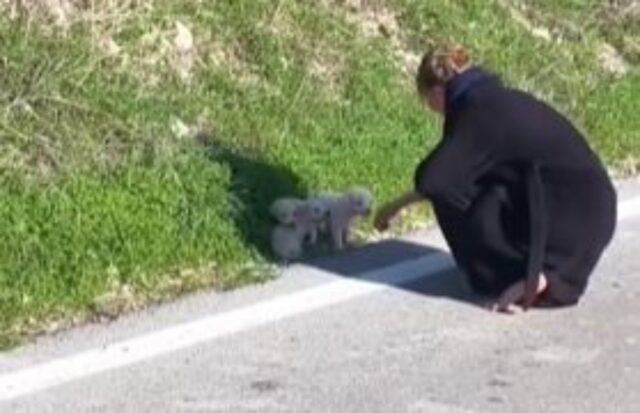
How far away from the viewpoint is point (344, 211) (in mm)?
7398

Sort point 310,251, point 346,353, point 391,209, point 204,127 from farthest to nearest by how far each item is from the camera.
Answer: point 204,127 < point 310,251 < point 391,209 < point 346,353

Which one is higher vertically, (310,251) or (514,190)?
(514,190)

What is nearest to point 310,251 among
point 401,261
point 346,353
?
point 401,261

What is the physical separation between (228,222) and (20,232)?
2.81 ft

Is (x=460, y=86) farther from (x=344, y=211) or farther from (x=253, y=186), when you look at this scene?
(x=253, y=186)

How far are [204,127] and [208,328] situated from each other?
68.0 inches

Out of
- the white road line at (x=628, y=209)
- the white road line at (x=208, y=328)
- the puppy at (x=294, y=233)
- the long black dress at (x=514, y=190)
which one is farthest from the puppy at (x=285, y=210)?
the white road line at (x=628, y=209)

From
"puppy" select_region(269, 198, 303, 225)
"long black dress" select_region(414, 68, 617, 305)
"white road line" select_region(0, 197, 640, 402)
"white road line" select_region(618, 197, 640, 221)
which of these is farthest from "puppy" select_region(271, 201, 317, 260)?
"white road line" select_region(618, 197, 640, 221)

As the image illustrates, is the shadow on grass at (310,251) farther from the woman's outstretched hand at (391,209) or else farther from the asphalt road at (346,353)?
the woman's outstretched hand at (391,209)

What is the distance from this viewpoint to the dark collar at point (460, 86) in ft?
22.3

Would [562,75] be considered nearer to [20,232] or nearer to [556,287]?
[556,287]

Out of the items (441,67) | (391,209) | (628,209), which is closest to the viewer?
(441,67)

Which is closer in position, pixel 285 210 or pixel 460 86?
pixel 460 86

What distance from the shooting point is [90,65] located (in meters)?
8.02
